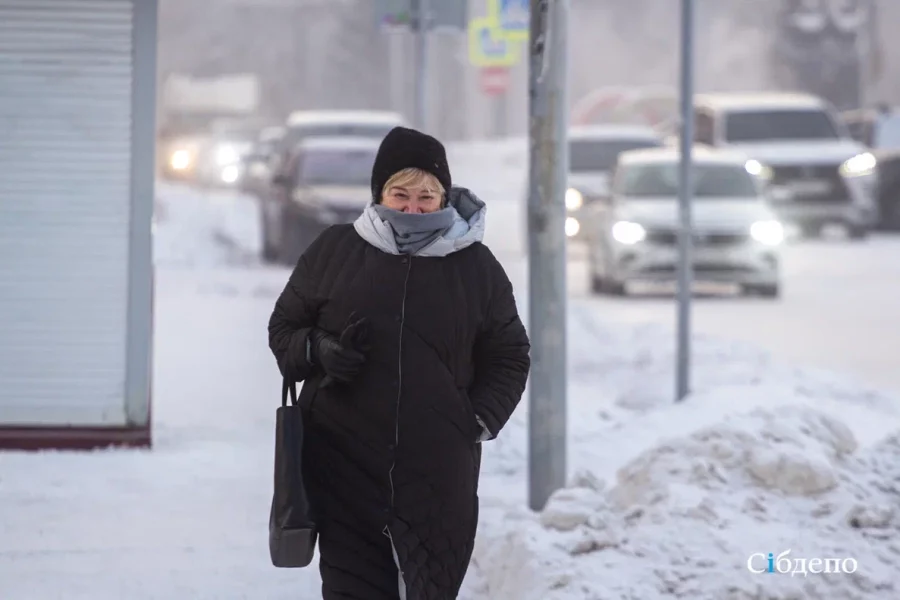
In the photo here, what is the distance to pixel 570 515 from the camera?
6.55 m

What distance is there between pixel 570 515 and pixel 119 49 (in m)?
3.92

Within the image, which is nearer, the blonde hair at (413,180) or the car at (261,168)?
the blonde hair at (413,180)

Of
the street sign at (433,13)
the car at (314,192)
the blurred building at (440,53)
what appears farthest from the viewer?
the blurred building at (440,53)

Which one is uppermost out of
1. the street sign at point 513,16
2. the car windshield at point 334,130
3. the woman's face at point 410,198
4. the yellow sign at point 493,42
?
the yellow sign at point 493,42

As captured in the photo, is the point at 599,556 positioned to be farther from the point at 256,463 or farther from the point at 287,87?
the point at 287,87

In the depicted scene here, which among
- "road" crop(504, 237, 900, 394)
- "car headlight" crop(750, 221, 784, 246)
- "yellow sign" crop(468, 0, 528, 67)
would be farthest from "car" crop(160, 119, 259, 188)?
"car headlight" crop(750, 221, 784, 246)

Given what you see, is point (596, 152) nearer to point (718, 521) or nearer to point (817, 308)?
point (817, 308)

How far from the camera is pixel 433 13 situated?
14461mm

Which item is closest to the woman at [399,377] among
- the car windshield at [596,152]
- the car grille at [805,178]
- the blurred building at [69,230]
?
the blurred building at [69,230]

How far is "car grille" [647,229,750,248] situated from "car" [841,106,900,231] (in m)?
10.4

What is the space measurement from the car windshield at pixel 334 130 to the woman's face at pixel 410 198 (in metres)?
21.1

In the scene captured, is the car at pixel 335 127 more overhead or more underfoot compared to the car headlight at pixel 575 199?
more overhead

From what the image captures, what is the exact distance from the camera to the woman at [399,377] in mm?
4633

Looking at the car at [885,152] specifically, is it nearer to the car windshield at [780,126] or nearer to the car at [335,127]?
the car windshield at [780,126]
